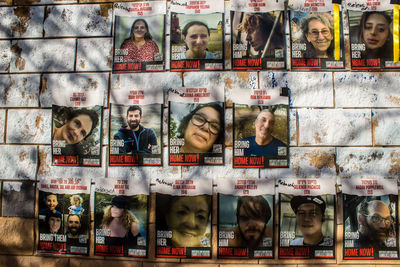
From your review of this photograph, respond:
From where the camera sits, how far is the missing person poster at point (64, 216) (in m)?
2.47

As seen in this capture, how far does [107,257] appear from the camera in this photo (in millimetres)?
2457

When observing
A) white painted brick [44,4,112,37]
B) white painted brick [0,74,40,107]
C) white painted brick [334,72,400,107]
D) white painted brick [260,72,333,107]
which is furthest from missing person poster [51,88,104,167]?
white painted brick [334,72,400,107]

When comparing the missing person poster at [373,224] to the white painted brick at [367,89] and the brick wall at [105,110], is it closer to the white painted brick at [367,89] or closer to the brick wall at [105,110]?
the brick wall at [105,110]

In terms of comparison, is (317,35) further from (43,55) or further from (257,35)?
(43,55)

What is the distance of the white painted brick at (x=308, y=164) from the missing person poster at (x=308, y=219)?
56 millimetres

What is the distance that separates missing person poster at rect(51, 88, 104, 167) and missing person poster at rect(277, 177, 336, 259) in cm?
184

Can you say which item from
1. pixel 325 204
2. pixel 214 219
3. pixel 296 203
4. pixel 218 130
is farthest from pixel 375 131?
pixel 214 219

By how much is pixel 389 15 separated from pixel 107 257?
11.6 ft

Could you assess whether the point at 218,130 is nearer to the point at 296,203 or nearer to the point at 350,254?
the point at 296,203

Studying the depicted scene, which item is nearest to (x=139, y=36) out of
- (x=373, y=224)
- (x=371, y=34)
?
(x=371, y=34)

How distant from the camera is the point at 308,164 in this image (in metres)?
2.40

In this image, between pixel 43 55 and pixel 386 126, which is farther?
pixel 43 55

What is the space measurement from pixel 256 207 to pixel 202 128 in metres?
0.88

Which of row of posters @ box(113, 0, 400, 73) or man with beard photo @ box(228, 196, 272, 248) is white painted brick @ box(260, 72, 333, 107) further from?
man with beard photo @ box(228, 196, 272, 248)
